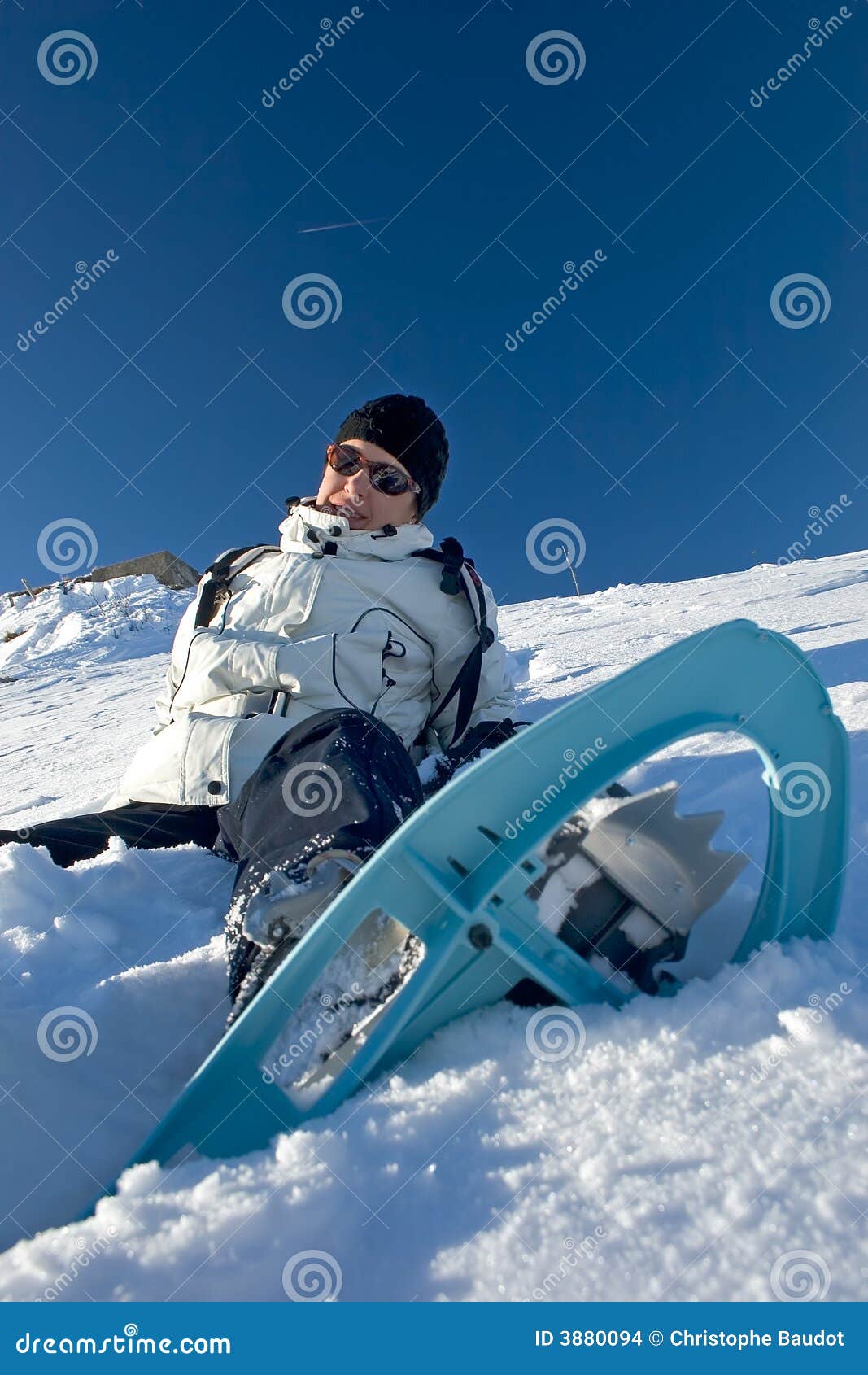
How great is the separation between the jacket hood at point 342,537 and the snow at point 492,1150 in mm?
1242

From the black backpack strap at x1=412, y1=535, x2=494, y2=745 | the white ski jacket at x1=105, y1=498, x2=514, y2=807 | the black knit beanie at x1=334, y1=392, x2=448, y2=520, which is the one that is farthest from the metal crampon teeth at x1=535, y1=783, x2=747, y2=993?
the black knit beanie at x1=334, y1=392, x2=448, y2=520

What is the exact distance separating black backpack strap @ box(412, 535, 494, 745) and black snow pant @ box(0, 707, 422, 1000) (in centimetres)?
67

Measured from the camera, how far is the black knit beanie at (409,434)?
8.45 ft

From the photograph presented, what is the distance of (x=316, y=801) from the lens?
4.54 feet

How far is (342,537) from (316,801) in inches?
46.0

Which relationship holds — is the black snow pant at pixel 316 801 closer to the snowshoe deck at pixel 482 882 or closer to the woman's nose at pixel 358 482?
the snowshoe deck at pixel 482 882

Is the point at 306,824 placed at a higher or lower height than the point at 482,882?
lower

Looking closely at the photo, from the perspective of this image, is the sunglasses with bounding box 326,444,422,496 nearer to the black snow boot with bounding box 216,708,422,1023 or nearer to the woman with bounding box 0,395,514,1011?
the woman with bounding box 0,395,514,1011

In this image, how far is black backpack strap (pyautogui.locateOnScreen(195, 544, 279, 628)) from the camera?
238 cm

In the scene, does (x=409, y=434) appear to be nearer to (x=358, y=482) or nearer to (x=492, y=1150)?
(x=358, y=482)

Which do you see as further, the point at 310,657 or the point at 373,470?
the point at 373,470

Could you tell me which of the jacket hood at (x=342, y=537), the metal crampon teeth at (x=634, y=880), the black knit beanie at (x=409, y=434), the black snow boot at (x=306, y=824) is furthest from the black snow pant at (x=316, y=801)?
the black knit beanie at (x=409, y=434)

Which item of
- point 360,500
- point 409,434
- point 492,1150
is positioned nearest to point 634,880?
point 492,1150
